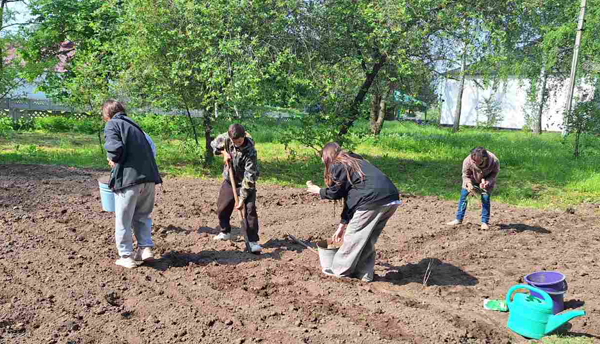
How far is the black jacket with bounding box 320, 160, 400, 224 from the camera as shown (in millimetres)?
5039

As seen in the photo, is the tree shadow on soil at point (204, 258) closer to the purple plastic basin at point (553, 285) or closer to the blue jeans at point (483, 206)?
the purple plastic basin at point (553, 285)

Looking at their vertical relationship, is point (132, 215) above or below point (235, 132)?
below

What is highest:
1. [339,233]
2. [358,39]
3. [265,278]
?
[358,39]

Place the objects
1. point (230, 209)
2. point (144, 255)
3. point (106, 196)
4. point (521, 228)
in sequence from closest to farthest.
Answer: point (144, 255), point (106, 196), point (230, 209), point (521, 228)

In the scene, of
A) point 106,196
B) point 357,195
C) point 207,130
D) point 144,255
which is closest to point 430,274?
point 357,195

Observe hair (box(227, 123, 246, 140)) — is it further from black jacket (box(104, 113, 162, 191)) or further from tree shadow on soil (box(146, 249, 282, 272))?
tree shadow on soil (box(146, 249, 282, 272))

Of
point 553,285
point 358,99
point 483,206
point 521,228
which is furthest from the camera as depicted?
point 358,99

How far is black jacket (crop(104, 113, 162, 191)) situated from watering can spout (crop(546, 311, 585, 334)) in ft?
13.1

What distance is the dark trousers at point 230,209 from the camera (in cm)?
607

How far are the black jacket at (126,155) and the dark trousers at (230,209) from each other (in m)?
1.26

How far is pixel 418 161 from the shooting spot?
14.8 meters

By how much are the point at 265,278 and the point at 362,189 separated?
1420mm

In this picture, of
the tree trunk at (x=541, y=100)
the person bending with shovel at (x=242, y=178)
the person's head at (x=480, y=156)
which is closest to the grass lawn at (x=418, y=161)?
the person's head at (x=480, y=156)

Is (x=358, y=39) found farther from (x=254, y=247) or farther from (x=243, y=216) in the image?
(x=254, y=247)
